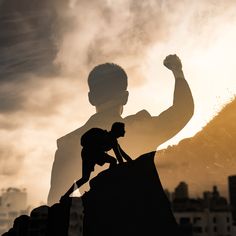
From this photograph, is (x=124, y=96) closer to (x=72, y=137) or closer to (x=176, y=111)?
(x=176, y=111)

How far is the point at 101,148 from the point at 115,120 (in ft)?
3.62

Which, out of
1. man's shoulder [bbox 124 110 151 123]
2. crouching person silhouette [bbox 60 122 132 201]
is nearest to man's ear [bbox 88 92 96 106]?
man's shoulder [bbox 124 110 151 123]

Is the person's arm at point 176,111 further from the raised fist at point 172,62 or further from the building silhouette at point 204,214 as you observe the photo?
the building silhouette at point 204,214

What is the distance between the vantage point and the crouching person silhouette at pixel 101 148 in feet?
18.1

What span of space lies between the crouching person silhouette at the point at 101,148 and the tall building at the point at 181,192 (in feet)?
2.99

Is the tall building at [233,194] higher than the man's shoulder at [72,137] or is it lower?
lower

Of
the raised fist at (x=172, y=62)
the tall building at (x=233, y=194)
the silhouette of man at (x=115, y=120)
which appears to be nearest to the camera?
the tall building at (x=233, y=194)

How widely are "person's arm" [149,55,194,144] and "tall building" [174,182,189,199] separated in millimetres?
712

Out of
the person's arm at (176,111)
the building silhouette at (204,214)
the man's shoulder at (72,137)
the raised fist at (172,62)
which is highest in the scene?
the raised fist at (172,62)

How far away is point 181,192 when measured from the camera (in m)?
6.11

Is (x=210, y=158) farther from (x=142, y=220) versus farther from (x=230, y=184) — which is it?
(x=142, y=220)

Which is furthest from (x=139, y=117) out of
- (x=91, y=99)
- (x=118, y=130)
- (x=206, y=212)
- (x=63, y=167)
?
(x=206, y=212)

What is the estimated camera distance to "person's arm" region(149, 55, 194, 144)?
619 centimetres

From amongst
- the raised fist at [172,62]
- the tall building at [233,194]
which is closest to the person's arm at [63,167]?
the raised fist at [172,62]
